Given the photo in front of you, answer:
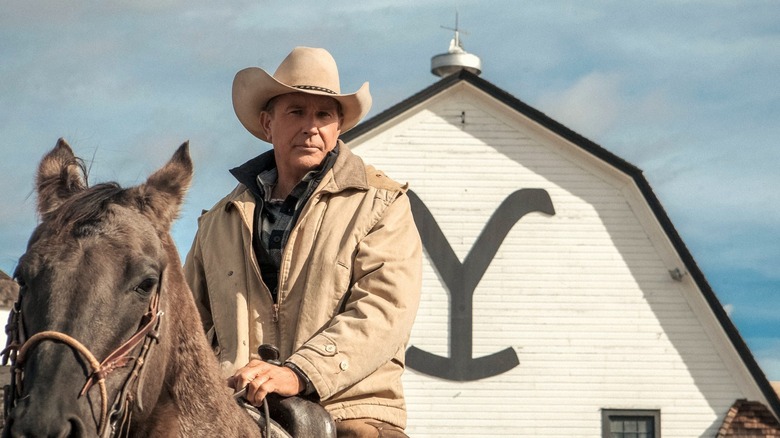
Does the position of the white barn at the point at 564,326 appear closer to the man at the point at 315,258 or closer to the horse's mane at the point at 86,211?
the man at the point at 315,258

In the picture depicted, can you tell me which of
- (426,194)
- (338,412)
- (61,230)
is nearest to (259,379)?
(338,412)

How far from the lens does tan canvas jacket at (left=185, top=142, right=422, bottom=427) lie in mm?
5367

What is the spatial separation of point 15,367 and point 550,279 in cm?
2581

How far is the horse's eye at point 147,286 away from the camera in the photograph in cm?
403

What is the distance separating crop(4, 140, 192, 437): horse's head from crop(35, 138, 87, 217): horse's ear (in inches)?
3.0

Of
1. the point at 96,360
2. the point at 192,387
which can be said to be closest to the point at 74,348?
the point at 96,360

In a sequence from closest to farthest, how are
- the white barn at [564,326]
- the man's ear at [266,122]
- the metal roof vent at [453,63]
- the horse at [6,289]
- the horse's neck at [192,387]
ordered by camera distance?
the horse's neck at [192,387], the man's ear at [266,122], the horse at [6,289], the white barn at [564,326], the metal roof vent at [453,63]

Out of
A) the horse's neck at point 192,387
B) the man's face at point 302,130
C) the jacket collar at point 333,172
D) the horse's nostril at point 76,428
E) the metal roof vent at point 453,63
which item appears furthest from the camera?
the metal roof vent at point 453,63

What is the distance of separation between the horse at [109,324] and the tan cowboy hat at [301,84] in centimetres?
149

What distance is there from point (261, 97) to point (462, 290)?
2317 cm

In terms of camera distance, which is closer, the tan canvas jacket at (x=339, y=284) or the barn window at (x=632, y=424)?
the tan canvas jacket at (x=339, y=284)

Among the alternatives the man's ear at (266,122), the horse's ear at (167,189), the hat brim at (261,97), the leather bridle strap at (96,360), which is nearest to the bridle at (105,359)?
the leather bridle strap at (96,360)

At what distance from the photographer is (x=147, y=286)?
4.05m

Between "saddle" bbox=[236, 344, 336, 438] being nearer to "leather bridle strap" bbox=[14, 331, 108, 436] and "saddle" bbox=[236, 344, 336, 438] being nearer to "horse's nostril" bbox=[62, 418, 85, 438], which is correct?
"leather bridle strap" bbox=[14, 331, 108, 436]
